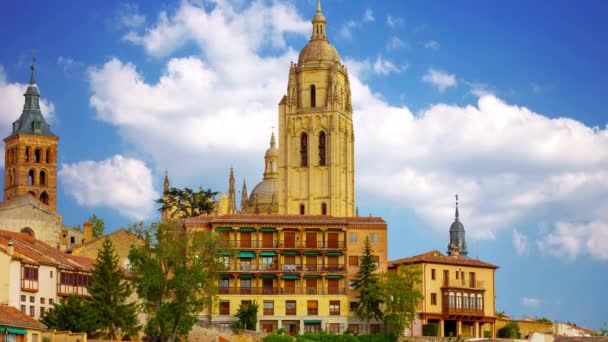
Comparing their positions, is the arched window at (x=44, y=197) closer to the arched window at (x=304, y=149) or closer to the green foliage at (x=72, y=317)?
the arched window at (x=304, y=149)

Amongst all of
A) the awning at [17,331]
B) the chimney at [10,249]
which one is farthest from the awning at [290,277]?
the awning at [17,331]

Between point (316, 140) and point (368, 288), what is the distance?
140ft

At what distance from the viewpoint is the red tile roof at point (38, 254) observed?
3570 inches

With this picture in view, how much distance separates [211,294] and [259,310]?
1400 cm

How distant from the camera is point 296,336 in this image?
10069 centimetres

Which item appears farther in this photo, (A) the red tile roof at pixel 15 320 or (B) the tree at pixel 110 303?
(B) the tree at pixel 110 303

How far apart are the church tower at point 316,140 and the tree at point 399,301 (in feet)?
131

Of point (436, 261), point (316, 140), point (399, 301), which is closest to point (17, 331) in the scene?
point (399, 301)

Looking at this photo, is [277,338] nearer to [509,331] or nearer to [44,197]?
[509,331]

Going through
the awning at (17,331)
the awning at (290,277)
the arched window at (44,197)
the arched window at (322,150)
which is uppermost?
the arched window at (322,150)

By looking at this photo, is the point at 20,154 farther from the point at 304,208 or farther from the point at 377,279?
the point at 377,279

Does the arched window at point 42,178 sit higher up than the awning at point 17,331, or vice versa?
the arched window at point 42,178

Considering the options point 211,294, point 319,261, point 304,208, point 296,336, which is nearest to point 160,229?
point 211,294

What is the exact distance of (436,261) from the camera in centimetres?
11181
